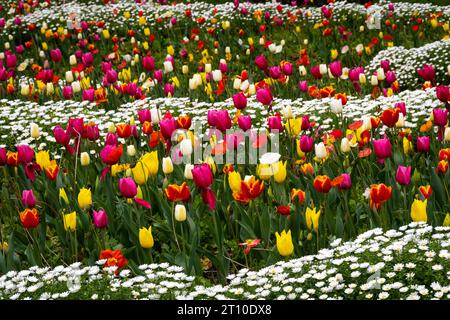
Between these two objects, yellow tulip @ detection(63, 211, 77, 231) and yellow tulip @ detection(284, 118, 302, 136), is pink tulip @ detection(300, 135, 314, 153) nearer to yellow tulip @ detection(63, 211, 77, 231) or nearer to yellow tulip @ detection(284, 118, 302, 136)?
yellow tulip @ detection(284, 118, 302, 136)

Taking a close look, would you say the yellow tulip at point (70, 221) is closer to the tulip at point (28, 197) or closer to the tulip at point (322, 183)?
the tulip at point (28, 197)

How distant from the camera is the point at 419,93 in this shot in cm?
660

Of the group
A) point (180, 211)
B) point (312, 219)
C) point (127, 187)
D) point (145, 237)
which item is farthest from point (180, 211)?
point (312, 219)

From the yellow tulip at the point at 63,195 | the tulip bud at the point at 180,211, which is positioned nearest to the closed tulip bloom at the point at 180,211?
the tulip bud at the point at 180,211

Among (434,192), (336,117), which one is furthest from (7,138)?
(434,192)

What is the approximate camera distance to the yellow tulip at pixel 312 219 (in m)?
3.91

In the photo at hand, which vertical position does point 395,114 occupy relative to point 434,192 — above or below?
above

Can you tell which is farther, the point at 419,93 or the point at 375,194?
the point at 419,93

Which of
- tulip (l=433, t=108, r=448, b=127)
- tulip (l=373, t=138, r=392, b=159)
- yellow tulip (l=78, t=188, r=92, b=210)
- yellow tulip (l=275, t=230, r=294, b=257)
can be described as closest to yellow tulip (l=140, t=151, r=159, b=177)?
yellow tulip (l=78, t=188, r=92, b=210)

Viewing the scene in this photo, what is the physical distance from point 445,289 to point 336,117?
3239 millimetres

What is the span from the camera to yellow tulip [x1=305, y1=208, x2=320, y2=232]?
3.91m

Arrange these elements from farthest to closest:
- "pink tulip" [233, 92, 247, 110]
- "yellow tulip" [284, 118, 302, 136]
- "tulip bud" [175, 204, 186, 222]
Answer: "pink tulip" [233, 92, 247, 110]
"yellow tulip" [284, 118, 302, 136]
"tulip bud" [175, 204, 186, 222]

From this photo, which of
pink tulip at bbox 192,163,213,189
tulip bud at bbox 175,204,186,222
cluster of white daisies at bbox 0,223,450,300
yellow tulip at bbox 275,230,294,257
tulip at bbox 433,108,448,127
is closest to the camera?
cluster of white daisies at bbox 0,223,450,300
